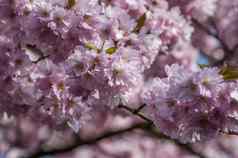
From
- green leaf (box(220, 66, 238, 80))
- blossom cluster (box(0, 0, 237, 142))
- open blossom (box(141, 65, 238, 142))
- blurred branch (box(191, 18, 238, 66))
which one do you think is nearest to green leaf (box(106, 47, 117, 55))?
blossom cluster (box(0, 0, 237, 142))

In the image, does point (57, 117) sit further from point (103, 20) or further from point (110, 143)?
point (110, 143)

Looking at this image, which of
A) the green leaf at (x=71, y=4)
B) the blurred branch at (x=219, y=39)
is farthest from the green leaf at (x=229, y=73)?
→ the blurred branch at (x=219, y=39)

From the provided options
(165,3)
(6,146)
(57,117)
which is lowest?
(6,146)

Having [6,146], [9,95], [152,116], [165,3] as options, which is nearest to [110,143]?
[6,146]

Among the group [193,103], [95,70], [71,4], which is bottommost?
[193,103]

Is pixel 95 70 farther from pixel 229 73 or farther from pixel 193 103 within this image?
pixel 229 73

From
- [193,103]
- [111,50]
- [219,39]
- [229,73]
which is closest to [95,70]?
[111,50]

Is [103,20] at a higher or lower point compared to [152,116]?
higher

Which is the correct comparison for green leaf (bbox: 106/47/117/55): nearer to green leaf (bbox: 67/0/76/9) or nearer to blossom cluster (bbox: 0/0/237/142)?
blossom cluster (bbox: 0/0/237/142)
